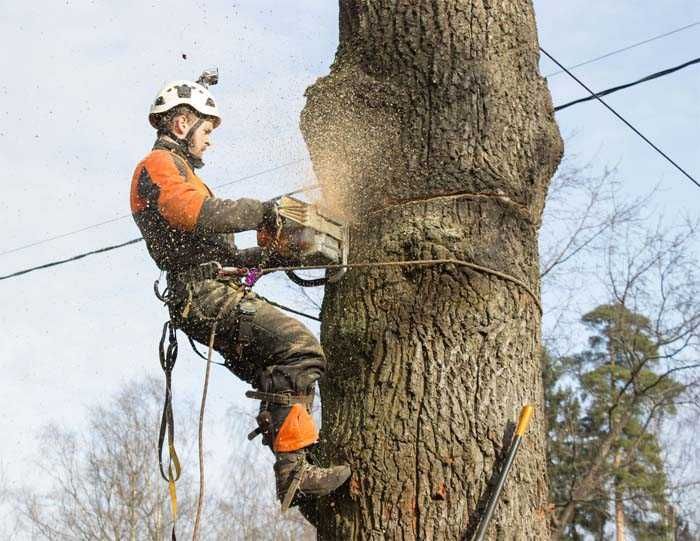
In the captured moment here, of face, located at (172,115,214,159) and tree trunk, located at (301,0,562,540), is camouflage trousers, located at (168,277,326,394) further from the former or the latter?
face, located at (172,115,214,159)

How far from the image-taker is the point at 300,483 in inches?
139

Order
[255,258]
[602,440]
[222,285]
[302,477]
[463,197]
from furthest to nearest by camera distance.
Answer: [602,440]
[255,258]
[222,285]
[463,197]
[302,477]

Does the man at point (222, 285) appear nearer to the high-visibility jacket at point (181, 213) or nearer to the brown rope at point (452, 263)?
the high-visibility jacket at point (181, 213)

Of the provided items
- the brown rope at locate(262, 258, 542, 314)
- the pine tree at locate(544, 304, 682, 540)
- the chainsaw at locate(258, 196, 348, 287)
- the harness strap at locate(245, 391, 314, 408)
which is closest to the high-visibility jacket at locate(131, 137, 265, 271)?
the chainsaw at locate(258, 196, 348, 287)

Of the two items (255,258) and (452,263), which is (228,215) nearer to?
(255,258)

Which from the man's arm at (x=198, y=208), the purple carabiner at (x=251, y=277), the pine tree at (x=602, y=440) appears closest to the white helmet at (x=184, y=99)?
the man's arm at (x=198, y=208)

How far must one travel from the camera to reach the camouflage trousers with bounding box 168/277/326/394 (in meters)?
3.72

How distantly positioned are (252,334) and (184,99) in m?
1.18

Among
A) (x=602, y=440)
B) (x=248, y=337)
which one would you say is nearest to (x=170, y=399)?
(x=248, y=337)

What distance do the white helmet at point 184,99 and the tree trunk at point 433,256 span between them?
550mm

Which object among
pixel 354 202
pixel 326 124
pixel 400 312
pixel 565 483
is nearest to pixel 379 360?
pixel 400 312

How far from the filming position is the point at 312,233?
383 centimetres

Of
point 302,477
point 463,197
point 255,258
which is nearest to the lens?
point 302,477

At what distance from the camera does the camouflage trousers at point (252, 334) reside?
147 inches
